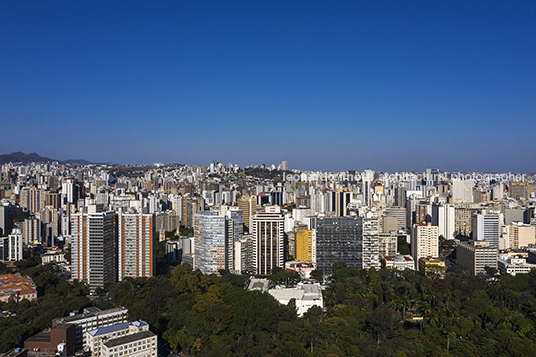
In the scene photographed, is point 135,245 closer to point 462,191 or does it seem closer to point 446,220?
point 446,220

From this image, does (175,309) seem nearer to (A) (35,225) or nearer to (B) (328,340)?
(B) (328,340)

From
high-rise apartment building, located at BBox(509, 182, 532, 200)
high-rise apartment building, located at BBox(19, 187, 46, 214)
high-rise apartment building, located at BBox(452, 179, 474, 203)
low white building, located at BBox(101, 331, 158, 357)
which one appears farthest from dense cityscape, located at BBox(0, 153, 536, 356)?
high-rise apartment building, located at BBox(509, 182, 532, 200)

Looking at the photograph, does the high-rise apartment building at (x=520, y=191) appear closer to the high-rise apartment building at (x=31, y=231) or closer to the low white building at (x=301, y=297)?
the low white building at (x=301, y=297)

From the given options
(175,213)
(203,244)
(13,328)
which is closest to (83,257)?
(203,244)

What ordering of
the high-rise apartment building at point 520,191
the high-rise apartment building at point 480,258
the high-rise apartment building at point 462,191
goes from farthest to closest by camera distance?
the high-rise apartment building at point 520,191, the high-rise apartment building at point 462,191, the high-rise apartment building at point 480,258

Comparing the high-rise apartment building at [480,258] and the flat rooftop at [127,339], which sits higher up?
the high-rise apartment building at [480,258]

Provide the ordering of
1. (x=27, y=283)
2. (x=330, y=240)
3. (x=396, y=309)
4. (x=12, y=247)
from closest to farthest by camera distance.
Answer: (x=396, y=309) < (x=27, y=283) < (x=330, y=240) < (x=12, y=247)

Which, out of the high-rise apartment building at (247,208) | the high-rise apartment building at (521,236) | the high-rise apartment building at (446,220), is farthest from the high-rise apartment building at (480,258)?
the high-rise apartment building at (247,208)
